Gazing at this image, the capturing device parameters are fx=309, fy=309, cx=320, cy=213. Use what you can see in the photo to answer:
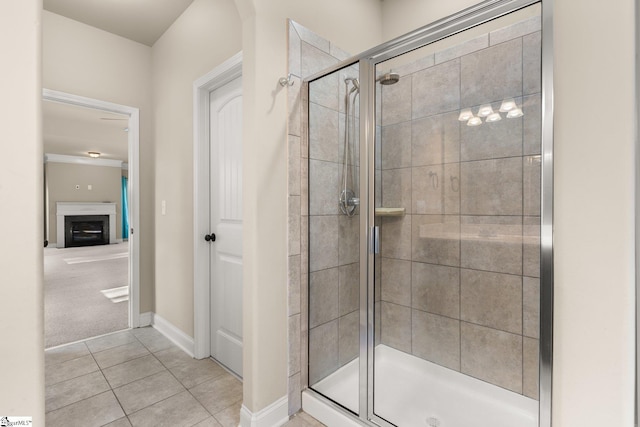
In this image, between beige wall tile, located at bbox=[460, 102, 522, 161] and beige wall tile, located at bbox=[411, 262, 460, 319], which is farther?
beige wall tile, located at bbox=[411, 262, 460, 319]

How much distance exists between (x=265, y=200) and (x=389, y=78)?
935 mm

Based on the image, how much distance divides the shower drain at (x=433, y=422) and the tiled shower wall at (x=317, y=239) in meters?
0.50

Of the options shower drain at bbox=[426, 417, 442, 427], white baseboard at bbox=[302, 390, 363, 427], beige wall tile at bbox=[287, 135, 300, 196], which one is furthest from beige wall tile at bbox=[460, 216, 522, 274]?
white baseboard at bbox=[302, 390, 363, 427]

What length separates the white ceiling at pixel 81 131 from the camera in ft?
16.2

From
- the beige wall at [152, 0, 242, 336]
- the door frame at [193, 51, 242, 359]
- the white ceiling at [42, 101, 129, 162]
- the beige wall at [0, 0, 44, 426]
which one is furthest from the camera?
the white ceiling at [42, 101, 129, 162]

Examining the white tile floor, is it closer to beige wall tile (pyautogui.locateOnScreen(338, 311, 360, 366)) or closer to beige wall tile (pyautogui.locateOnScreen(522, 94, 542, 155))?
beige wall tile (pyautogui.locateOnScreen(338, 311, 360, 366))

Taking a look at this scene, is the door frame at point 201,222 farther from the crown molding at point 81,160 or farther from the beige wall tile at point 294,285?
the crown molding at point 81,160

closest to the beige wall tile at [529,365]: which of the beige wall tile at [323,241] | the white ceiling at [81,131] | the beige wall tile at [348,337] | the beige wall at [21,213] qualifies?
the beige wall tile at [348,337]

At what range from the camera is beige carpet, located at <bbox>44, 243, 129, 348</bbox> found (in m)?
2.98

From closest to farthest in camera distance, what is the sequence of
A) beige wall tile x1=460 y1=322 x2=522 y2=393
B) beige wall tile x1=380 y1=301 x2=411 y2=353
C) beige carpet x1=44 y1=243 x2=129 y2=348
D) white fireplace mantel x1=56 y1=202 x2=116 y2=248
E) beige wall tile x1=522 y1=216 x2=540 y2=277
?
beige wall tile x1=522 y1=216 x2=540 y2=277 < beige wall tile x1=460 y1=322 x2=522 y2=393 < beige wall tile x1=380 y1=301 x2=411 y2=353 < beige carpet x1=44 y1=243 x2=129 y2=348 < white fireplace mantel x1=56 y1=202 x2=116 y2=248

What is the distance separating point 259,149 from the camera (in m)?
1.60

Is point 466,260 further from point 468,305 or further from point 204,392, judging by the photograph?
point 204,392

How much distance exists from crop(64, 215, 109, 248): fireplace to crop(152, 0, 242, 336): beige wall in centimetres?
837

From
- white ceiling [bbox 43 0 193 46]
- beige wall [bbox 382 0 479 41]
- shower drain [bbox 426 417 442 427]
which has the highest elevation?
white ceiling [bbox 43 0 193 46]
